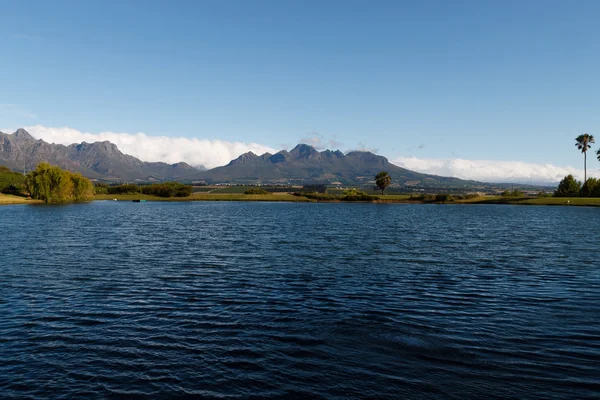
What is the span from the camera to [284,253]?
54312 millimetres

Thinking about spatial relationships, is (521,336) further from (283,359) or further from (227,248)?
(227,248)

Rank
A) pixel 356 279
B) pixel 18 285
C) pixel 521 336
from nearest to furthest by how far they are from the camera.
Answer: pixel 521 336 → pixel 18 285 → pixel 356 279

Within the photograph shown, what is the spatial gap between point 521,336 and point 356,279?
55.2 feet

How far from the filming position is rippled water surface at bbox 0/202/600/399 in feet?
59.1

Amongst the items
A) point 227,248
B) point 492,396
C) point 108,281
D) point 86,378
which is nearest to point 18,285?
point 108,281

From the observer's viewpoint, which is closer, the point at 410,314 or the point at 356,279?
the point at 410,314

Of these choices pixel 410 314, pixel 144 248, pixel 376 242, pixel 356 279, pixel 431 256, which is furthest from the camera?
pixel 376 242

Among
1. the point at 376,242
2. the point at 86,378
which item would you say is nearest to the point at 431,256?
the point at 376,242

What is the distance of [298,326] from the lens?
2558 cm

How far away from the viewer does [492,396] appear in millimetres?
16859

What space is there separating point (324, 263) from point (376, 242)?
22.5m

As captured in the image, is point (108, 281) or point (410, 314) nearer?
point (410, 314)

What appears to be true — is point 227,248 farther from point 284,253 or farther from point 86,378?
point 86,378

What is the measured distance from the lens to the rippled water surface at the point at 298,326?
18.0 metres
